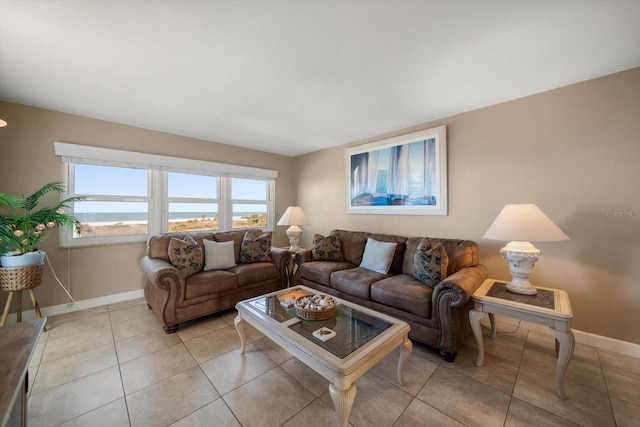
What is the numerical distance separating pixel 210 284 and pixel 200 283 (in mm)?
103

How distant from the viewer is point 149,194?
3346mm

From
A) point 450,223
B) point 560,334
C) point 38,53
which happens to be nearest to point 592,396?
point 560,334

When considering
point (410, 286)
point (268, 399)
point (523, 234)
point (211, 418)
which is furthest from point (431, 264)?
point (211, 418)

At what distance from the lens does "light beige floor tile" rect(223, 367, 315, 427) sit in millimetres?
1400

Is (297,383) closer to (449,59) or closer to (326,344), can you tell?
(326,344)

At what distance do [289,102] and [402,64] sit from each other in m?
1.18

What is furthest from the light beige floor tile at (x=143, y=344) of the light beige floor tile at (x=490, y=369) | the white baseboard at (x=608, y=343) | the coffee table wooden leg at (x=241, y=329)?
the white baseboard at (x=608, y=343)

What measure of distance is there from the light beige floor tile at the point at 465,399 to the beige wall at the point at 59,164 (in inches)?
143

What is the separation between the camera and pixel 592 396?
1549 millimetres

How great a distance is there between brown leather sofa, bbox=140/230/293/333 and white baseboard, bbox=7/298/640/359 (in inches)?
23.6

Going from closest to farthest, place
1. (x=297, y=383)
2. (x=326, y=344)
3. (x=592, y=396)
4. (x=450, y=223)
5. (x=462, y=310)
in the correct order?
(x=326, y=344), (x=592, y=396), (x=297, y=383), (x=462, y=310), (x=450, y=223)

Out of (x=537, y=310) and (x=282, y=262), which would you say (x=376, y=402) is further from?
(x=282, y=262)

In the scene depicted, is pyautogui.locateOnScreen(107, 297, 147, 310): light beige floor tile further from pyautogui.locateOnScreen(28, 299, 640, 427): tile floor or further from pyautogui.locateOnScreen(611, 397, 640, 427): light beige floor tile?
pyautogui.locateOnScreen(611, 397, 640, 427): light beige floor tile

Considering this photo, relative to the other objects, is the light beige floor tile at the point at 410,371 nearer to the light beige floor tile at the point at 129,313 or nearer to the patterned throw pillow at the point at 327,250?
the patterned throw pillow at the point at 327,250
